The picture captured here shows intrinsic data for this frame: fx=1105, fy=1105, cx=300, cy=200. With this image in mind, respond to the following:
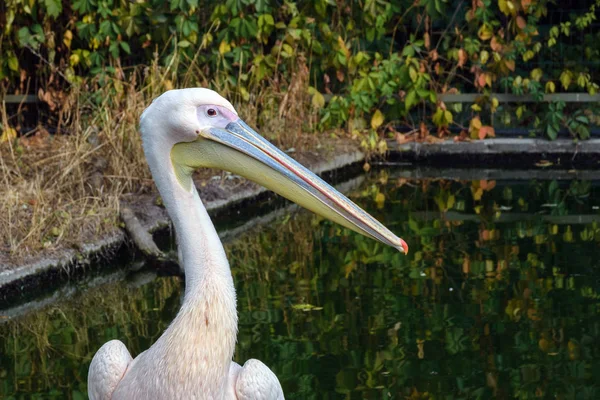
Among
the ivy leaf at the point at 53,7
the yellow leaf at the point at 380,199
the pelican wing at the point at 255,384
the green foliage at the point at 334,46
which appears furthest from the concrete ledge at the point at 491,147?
the pelican wing at the point at 255,384

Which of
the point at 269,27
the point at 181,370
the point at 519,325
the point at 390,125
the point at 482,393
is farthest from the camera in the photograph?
the point at 390,125

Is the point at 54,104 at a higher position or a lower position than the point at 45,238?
higher

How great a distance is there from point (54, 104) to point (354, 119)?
109 inches

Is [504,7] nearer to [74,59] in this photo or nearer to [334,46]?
[334,46]

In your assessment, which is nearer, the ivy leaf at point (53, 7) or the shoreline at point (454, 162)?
the shoreline at point (454, 162)

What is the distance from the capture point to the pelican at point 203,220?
311 cm

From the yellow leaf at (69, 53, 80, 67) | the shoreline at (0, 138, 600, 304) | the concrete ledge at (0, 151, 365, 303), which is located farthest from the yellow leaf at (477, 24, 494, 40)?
the yellow leaf at (69, 53, 80, 67)

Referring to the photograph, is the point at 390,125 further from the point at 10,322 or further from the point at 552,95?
the point at 10,322

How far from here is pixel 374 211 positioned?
316 inches

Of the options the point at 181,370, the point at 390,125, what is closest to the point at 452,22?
the point at 390,125

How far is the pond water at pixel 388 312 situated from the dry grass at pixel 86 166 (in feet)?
1.35

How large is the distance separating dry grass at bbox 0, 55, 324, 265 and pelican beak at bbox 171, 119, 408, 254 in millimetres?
3169

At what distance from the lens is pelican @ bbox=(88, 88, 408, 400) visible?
3107 millimetres

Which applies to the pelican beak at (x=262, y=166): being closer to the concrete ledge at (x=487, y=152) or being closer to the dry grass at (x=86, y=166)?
the dry grass at (x=86, y=166)
